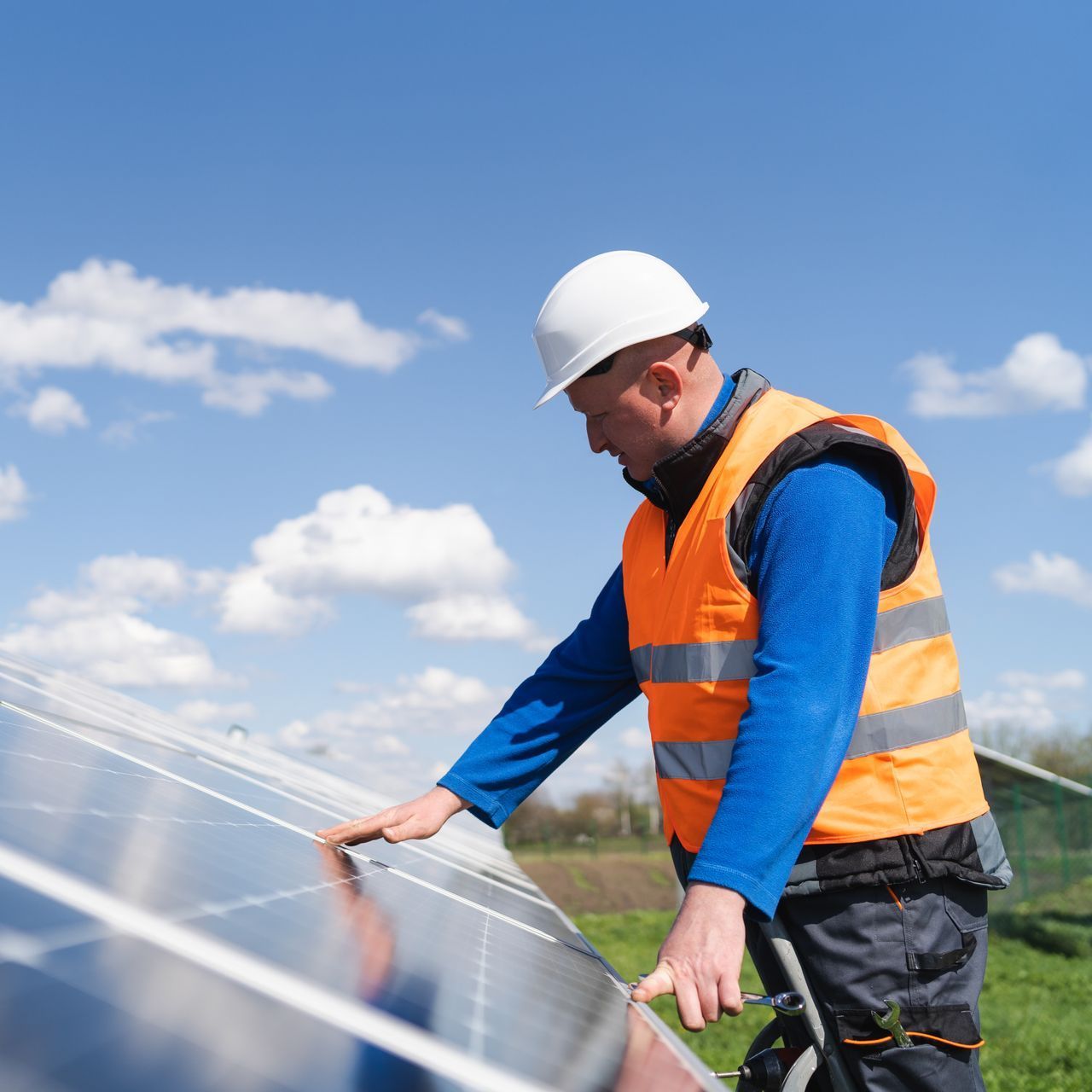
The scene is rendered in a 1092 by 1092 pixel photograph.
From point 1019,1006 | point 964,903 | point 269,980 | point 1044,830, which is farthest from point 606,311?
point 1044,830

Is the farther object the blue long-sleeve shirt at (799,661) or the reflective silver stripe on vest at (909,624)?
the reflective silver stripe on vest at (909,624)

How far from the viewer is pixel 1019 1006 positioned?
9969 mm

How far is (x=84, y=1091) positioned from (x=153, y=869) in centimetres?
71

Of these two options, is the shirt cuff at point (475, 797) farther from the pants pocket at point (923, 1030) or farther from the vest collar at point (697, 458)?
the pants pocket at point (923, 1030)

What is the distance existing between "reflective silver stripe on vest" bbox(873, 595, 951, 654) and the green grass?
18.1 feet

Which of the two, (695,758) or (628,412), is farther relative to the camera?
(628,412)

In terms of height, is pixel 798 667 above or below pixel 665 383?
below

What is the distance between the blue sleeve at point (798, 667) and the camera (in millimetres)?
2072

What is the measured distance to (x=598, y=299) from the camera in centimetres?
267

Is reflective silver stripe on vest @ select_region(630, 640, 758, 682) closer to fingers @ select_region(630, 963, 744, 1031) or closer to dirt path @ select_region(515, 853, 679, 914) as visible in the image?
fingers @ select_region(630, 963, 744, 1031)

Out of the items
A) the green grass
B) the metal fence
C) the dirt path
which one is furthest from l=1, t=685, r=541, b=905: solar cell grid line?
the metal fence

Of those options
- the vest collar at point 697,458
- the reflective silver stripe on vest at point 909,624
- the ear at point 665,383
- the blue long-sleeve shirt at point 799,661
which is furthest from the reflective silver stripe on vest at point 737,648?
the ear at point 665,383

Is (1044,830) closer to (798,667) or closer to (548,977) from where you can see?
(798,667)

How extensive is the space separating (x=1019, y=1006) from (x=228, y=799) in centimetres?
932
